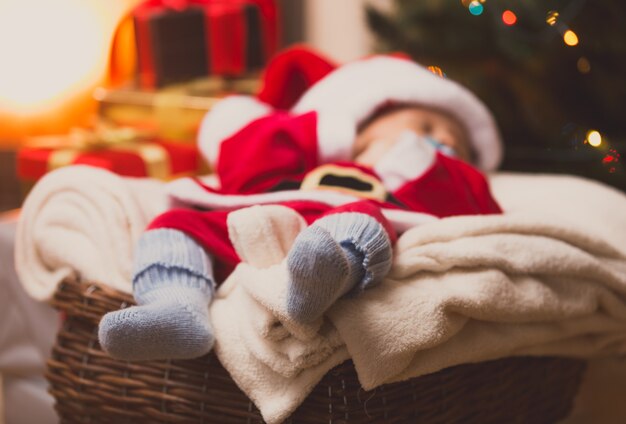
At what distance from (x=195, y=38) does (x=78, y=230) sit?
90 cm

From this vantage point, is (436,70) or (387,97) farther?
(436,70)

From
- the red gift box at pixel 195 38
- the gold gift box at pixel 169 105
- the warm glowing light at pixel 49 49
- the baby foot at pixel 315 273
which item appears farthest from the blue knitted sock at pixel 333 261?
the warm glowing light at pixel 49 49

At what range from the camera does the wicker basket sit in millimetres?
763

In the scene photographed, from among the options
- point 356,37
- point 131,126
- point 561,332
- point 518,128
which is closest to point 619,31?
point 518,128

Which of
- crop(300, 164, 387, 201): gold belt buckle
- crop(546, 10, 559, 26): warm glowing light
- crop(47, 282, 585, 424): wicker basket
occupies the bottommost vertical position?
crop(47, 282, 585, 424): wicker basket

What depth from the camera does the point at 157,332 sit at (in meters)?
0.73

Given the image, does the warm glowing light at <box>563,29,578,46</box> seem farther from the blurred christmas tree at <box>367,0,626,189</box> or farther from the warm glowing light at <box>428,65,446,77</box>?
the warm glowing light at <box>428,65,446,77</box>

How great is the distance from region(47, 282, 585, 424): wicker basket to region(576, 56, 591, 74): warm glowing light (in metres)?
0.63

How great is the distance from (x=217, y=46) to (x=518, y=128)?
728mm

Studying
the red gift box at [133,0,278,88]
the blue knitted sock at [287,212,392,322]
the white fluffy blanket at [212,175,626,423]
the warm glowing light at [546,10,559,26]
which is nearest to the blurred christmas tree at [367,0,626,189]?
the warm glowing light at [546,10,559,26]

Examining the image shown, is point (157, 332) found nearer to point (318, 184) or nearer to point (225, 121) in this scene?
point (318, 184)

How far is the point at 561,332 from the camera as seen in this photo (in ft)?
2.95

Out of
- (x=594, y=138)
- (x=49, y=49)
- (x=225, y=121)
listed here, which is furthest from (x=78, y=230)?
(x=49, y=49)

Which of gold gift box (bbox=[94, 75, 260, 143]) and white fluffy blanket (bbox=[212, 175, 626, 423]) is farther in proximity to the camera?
gold gift box (bbox=[94, 75, 260, 143])
